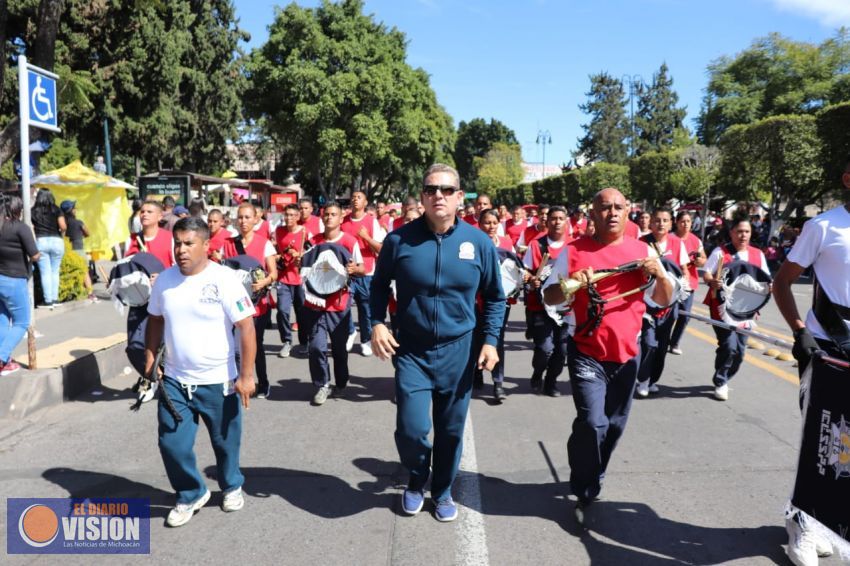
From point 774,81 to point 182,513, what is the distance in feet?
170

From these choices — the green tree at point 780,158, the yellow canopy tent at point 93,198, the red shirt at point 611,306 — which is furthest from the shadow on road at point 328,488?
the green tree at point 780,158

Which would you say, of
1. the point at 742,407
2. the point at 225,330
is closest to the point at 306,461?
the point at 225,330

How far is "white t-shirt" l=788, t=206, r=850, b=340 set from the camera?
3.11 m

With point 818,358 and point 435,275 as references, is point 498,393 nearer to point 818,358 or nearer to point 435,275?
point 435,275

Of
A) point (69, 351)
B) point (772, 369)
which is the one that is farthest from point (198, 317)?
point (772, 369)

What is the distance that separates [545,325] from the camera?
6.62 meters

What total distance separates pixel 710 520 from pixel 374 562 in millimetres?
1957

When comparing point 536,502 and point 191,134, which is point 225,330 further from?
point 191,134

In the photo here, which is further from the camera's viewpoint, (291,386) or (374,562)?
(291,386)

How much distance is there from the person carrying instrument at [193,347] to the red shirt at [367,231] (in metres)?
4.45

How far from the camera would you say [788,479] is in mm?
4406

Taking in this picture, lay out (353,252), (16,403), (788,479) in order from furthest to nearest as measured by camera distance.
Answer: 1. (353,252)
2. (16,403)
3. (788,479)

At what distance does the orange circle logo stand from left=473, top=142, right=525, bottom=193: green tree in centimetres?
8252

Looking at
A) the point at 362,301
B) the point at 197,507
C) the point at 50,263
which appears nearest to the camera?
the point at 197,507
